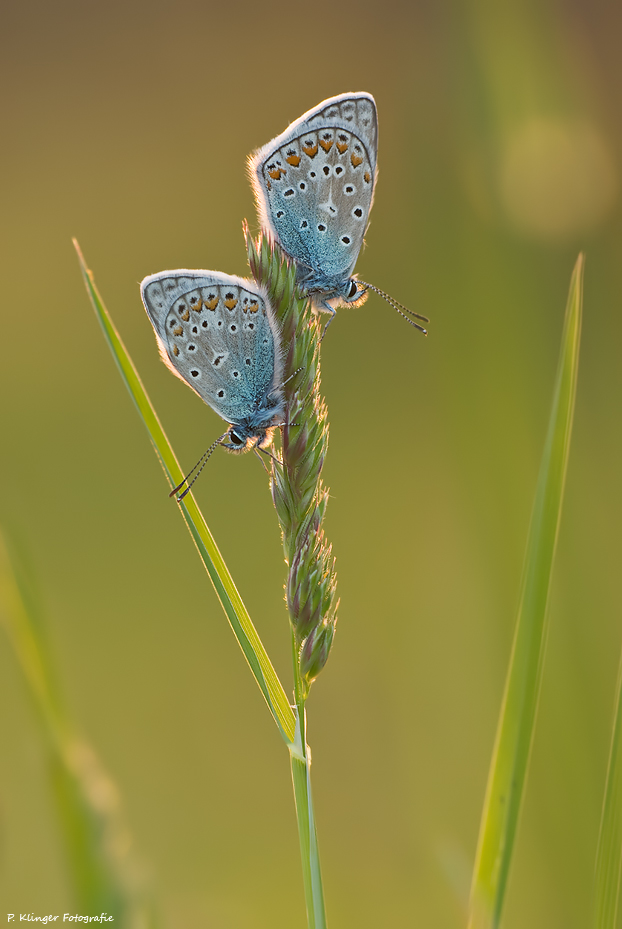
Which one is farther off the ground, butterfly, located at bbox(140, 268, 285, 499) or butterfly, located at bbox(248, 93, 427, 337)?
butterfly, located at bbox(248, 93, 427, 337)

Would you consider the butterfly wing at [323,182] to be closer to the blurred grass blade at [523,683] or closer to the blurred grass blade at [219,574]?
the blurred grass blade at [219,574]

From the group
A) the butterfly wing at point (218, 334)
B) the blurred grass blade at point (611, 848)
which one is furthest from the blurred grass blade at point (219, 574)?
the blurred grass blade at point (611, 848)

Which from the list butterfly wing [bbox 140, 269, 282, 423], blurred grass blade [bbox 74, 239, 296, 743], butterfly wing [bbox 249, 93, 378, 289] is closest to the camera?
blurred grass blade [bbox 74, 239, 296, 743]

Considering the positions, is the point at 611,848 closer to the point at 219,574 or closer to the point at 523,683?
the point at 523,683

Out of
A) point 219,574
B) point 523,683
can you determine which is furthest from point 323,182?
point 523,683

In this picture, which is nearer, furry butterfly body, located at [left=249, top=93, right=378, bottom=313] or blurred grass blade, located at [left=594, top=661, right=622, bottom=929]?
blurred grass blade, located at [left=594, top=661, right=622, bottom=929]

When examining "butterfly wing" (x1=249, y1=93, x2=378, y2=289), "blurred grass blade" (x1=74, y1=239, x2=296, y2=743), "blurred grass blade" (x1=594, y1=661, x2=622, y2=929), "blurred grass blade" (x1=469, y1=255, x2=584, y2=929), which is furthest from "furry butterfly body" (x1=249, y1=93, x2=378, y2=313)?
"blurred grass blade" (x1=594, y1=661, x2=622, y2=929)

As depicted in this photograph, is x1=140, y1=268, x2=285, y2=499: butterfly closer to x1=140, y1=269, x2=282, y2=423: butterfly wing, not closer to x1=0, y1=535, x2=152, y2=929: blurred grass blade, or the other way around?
x1=140, y1=269, x2=282, y2=423: butterfly wing
